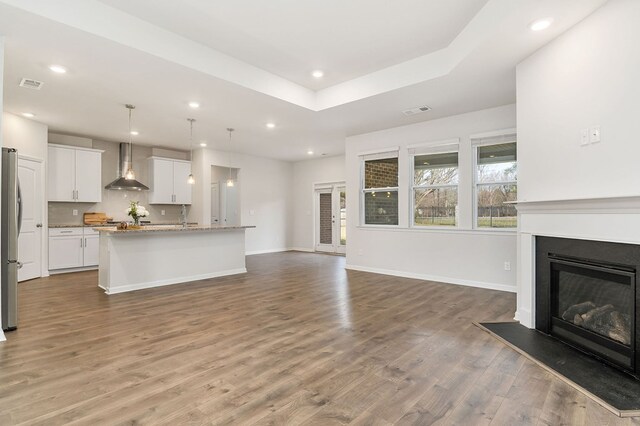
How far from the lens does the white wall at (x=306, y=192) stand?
955 centimetres

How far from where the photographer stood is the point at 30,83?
4.17 m

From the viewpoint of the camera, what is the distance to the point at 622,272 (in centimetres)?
245

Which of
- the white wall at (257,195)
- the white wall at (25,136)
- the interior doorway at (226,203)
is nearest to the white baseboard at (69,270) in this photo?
the white wall at (25,136)

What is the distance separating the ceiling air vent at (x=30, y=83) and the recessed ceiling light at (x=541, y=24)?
5.48m

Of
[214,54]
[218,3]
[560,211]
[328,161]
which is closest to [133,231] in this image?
[214,54]

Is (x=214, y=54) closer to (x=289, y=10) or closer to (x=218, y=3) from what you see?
(x=218, y=3)

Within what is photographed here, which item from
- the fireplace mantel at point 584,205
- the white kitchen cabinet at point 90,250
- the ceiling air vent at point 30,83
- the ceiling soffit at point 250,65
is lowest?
the white kitchen cabinet at point 90,250

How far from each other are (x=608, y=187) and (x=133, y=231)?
5.44m

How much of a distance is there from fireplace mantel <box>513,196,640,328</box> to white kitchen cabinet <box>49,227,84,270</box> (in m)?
7.57

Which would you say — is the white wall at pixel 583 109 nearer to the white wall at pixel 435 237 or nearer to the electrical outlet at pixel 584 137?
the electrical outlet at pixel 584 137

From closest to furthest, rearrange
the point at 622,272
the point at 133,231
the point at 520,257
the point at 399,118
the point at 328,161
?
the point at 622,272, the point at 520,257, the point at 133,231, the point at 399,118, the point at 328,161

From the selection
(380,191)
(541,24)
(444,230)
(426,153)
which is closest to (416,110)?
(426,153)

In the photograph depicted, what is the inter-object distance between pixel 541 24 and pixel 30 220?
7.68 metres

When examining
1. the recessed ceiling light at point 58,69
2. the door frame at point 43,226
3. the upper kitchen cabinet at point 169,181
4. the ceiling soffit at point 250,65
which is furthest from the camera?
the upper kitchen cabinet at point 169,181
